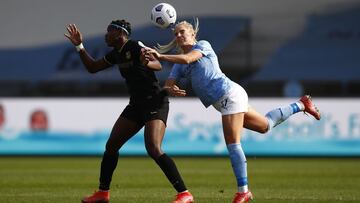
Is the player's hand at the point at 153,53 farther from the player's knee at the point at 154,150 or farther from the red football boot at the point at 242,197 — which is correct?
the red football boot at the point at 242,197

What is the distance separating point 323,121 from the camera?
2231 centimetres

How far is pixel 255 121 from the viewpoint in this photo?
34.5 feet

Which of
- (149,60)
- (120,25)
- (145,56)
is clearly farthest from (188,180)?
(145,56)

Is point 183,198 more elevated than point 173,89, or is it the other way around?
point 173,89

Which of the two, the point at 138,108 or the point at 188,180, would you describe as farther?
the point at 188,180

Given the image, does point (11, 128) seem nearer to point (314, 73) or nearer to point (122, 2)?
point (122, 2)

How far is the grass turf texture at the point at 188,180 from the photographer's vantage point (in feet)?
38.4

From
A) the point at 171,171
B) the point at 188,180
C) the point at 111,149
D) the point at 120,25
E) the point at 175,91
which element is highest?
the point at 120,25

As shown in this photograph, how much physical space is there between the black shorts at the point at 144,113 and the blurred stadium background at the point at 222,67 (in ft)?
38.2

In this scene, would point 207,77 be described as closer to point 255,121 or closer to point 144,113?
point 144,113

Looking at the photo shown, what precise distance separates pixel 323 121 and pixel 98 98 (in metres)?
5.38

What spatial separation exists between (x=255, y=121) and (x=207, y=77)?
0.89 metres

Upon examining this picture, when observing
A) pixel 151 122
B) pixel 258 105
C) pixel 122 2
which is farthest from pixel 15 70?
pixel 151 122

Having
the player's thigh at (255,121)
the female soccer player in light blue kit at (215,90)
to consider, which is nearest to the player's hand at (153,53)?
the female soccer player in light blue kit at (215,90)
